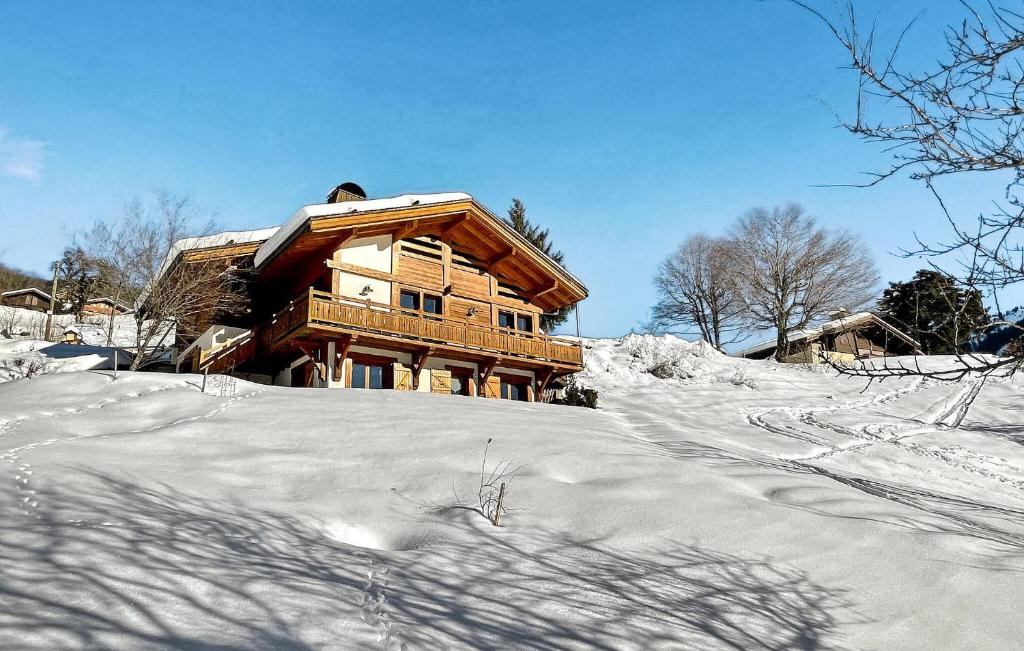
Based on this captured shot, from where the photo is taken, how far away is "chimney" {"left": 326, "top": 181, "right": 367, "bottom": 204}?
25203 millimetres

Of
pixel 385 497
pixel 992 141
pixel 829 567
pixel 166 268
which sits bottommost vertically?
pixel 829 567

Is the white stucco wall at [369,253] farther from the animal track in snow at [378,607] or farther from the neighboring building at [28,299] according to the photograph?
the neighboring building at [28,299]

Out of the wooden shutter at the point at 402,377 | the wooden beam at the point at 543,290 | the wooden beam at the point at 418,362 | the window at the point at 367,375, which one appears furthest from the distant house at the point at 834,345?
the window at the point at 367,375

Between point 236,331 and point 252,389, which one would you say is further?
point 236,331

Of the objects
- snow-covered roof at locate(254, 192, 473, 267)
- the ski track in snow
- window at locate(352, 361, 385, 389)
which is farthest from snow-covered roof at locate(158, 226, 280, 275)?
the ski track in snow

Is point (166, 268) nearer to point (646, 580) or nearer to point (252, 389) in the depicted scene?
point (252, 389)

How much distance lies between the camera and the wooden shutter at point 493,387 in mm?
22203

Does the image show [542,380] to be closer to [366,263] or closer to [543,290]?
[543,290]

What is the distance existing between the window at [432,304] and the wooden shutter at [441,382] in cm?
210

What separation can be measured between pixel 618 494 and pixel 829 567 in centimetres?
241

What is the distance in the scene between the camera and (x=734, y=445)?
1481cm

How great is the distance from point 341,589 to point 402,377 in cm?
1605

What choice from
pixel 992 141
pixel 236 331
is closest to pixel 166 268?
pixel 236 331

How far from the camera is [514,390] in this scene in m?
23.7
